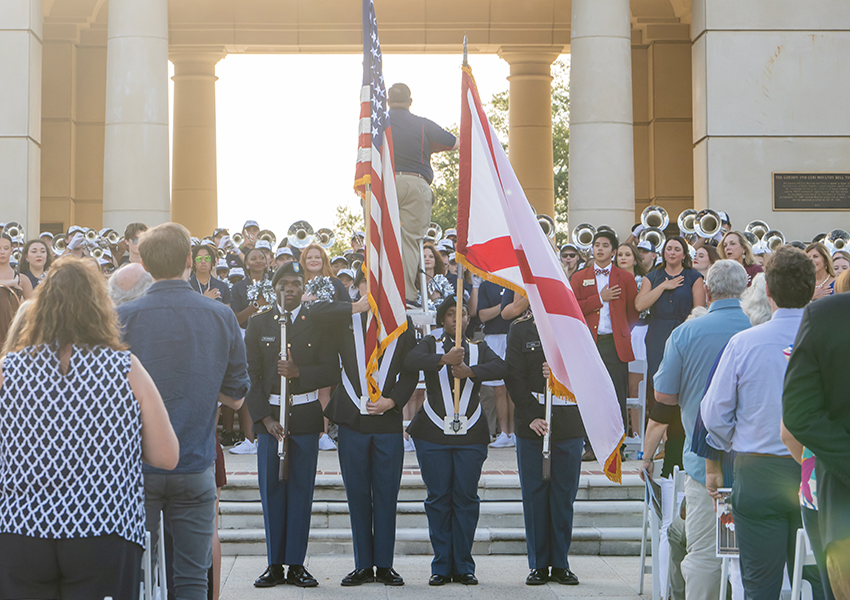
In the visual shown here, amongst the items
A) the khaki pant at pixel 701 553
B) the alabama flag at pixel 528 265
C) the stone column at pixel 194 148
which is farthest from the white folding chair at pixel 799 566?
the stone column at pixel 194 148

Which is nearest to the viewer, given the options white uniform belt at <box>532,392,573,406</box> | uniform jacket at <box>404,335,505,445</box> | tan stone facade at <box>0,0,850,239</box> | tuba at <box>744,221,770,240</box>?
uniform jacket at <box>404,335,505,445</box>

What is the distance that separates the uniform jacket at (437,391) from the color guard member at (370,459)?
6.0 inches

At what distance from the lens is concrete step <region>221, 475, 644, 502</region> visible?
31.6ft

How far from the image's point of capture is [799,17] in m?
16.6

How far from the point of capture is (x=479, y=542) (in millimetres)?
9203

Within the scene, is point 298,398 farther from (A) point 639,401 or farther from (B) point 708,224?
(B) point 708,224

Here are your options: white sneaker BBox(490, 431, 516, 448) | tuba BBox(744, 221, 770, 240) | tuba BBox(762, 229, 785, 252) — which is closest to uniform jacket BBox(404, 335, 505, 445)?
white sneaker BBox(490, 431, 516, 448)

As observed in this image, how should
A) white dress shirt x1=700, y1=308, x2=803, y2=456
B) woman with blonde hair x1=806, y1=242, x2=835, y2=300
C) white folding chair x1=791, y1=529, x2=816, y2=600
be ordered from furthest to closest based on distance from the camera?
woman with blonde hair x1=806, y1=242, x2=835, y2=300 < white dress shirt x1=700, y1=308, x2=803, y2=456 < white folding chair x1=791, y1=529, x2=816, y2=600

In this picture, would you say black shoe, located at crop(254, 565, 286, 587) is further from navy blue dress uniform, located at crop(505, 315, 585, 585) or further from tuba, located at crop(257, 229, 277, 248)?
tuba, located at crop(257, 229, 277, 248)

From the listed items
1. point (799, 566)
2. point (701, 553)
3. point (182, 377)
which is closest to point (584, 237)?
point (701, 553)

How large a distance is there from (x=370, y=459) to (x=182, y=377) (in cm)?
323

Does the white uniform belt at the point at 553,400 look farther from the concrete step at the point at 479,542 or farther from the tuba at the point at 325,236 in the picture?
the tuba at the point at 325,236

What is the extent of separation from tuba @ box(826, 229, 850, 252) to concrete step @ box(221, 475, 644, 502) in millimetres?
5408

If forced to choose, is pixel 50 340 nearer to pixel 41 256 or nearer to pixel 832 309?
pixel 832 309
